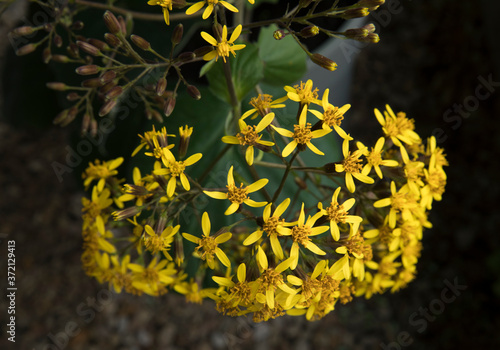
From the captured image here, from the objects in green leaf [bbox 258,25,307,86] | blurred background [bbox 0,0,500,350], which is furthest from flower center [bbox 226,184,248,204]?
blurred background [bbox 0,0,500,350]

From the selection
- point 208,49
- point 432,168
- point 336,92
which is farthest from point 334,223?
point 336,92

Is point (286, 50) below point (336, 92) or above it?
above

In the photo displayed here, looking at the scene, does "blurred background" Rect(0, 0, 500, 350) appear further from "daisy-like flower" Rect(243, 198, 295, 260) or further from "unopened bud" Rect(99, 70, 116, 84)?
"daisy-like flower" Rect(243, 198, 295, 260)

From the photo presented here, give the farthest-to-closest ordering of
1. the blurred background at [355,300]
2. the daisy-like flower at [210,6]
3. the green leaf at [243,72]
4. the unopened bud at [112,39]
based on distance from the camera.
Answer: the blurred background at [355,300], the green leaf at [243,72], the unopened bud at [112,39], the daisy-like flower at [210,6]

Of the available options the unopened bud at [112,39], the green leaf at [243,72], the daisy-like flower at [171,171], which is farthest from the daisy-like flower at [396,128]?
the unopened bud at [112,39]

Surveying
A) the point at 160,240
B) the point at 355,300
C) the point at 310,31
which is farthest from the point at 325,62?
the point at 355,300

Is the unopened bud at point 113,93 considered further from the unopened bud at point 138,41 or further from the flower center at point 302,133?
the flower center at point 302,133

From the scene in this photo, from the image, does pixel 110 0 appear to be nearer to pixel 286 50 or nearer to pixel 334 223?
pixel 286 50
